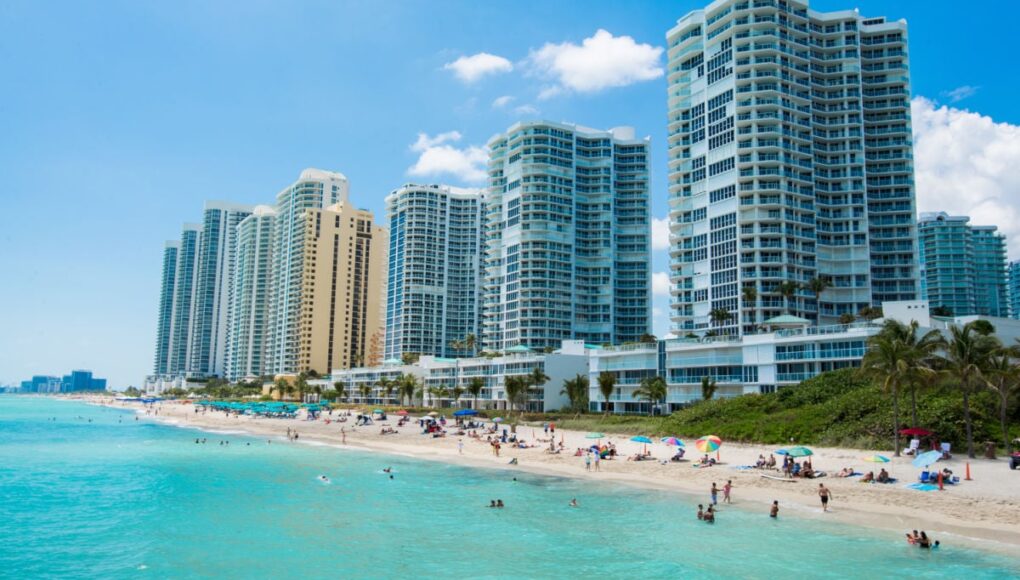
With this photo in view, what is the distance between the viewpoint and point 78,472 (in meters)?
66.4

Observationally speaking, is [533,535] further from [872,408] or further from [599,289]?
[599,289]

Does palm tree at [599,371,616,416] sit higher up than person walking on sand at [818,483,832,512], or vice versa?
palm tree at [599,371,616,416]

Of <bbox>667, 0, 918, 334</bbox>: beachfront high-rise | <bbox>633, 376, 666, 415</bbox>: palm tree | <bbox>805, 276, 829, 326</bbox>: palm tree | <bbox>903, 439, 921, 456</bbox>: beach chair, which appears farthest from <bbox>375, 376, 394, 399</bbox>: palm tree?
<bbox>903, 439, 921, 456</bbox>: beach chair

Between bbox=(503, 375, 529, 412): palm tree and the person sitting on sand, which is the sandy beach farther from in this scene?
bbox=(503, 375, 529, 412): palm tree

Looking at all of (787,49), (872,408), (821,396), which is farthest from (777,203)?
(872,408)

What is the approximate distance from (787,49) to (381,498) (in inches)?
3877

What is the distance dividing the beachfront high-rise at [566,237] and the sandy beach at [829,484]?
2885 inches

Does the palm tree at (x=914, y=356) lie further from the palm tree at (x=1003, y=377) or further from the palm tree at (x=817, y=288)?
the palm tree at (x=817, y=288)

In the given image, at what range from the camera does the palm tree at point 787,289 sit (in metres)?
102

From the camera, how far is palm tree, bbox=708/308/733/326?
342 feet

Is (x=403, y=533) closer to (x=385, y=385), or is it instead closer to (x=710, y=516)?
(x=710, y=516)

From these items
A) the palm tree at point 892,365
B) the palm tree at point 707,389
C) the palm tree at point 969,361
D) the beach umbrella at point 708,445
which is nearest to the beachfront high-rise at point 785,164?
the palm tree at point 707,389

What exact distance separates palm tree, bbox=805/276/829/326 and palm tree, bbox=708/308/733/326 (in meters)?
12.4

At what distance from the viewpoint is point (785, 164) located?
108500mm
